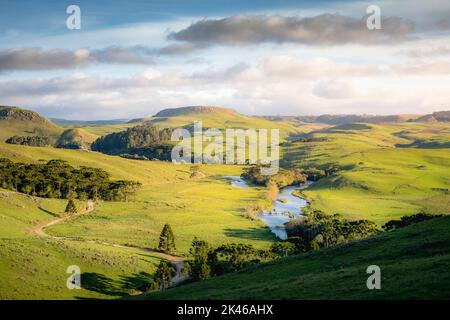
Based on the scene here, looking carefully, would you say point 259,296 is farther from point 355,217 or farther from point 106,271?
point 355,217

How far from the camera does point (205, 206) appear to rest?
134375 mm

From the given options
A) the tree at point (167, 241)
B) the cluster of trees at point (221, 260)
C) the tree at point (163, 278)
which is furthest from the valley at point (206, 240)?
the cluster of trees at point (221, 260)

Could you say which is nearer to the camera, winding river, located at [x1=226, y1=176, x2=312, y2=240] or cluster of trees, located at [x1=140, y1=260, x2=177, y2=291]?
cluster of trees, located at [x1=140, y1=260, x2=177, y2=291]

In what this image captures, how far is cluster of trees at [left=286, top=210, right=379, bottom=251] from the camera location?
84725 mm

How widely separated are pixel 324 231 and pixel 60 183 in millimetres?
85623

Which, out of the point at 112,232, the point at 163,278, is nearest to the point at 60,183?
the point at 112,232

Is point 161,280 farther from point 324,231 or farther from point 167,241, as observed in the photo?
point 324,231

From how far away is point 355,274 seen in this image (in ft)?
123

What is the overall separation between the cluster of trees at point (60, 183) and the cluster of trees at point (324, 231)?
62362 millimetres

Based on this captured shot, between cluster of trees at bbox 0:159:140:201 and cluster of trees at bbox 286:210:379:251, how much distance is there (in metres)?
62.4

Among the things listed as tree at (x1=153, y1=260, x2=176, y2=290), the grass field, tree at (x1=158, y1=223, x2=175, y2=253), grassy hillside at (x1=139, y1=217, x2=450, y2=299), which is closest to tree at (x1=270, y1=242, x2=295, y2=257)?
the grass field

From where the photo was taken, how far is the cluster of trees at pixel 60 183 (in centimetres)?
13050

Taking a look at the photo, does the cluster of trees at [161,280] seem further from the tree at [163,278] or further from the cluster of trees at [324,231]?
the cluster of trees at [324,231]

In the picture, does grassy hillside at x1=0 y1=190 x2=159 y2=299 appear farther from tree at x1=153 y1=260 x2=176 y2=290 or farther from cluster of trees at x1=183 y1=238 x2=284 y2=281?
cluster of trees at x1=183 y1=238 x2=284 y2=281
